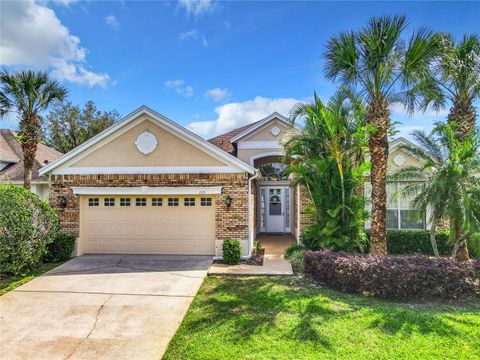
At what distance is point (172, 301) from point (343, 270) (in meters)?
4.29

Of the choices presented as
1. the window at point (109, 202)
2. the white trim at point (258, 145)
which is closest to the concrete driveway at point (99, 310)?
the window at point (109, 202)

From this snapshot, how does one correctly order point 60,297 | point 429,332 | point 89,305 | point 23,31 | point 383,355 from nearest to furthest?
point 383,355 → point 429,332 → point 89,305 → point 60,297 → point 23,31

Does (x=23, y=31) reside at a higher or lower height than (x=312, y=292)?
higher

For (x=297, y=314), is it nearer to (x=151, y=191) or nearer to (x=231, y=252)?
(x=231, y=252)

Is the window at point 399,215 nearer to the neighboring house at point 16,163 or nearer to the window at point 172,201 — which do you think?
the window at point 172,201

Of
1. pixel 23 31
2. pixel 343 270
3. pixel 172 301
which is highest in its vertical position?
pixel 23 31

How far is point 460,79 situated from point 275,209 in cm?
1087

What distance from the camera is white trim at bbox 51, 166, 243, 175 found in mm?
11070

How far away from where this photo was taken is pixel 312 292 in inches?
295

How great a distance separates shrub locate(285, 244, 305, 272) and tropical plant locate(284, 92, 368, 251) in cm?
91

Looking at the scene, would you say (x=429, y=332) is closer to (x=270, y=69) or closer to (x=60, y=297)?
(x=60, y=297)

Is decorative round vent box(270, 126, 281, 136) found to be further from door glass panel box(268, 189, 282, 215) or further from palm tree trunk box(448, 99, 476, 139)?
palm tree trunk box(448, 99, 476, 139)

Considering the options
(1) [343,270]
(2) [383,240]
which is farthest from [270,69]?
(1) [343,270]

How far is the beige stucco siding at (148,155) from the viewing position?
11141 millimetres
